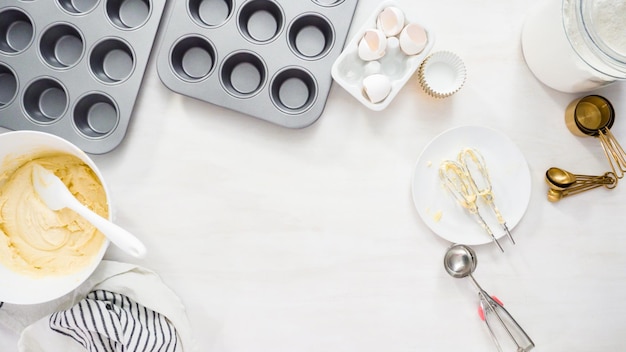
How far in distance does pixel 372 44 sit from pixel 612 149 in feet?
1.56

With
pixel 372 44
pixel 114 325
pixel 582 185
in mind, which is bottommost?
pixel 114 325

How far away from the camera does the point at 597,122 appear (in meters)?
0.80

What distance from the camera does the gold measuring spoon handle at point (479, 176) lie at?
80 centimetres

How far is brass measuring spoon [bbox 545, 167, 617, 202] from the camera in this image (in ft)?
2.61

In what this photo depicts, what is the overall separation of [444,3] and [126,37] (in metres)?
0.59

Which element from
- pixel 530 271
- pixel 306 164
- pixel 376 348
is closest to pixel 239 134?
pixel 306 164

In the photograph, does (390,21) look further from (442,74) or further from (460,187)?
(460,187)

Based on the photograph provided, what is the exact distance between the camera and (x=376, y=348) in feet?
2.78

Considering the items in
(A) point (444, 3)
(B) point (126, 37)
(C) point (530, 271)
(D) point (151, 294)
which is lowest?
(D) point (151, 294)

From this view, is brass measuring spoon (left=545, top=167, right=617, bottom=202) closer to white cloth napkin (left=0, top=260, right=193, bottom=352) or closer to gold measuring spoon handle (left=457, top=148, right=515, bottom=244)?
gold measuring spoon handle (left=457, top=148, right=515, bottom=244)

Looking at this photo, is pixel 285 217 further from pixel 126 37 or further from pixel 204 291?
pixel 126 37

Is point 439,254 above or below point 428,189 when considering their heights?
below

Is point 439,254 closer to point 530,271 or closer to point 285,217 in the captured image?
point 530,271

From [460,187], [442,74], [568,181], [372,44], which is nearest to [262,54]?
[372,44]
